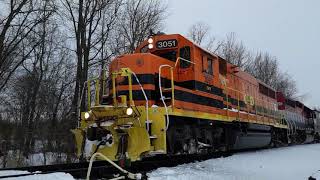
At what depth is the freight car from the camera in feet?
31.6

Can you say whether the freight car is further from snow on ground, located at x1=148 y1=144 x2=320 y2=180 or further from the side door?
snow on ground, located at x1=148 y1=144 x2=320 y2=180

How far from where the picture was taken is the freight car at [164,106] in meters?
9.63

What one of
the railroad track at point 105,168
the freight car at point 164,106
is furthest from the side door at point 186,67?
the railroad track at point 105,168

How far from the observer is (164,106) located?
393 inches

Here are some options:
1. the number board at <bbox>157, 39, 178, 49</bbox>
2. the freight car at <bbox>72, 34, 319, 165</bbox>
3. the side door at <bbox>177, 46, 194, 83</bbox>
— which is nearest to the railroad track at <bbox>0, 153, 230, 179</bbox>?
the freight car at <bbox>72, 34, 319, 165</bbox>

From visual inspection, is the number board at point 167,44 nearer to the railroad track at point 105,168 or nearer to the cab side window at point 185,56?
the cab side window at point 185,56

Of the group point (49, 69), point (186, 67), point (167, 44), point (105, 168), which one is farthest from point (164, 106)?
point (49, 69)

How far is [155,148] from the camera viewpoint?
9672 millimetres

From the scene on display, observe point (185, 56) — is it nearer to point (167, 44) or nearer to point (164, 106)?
point (167, 44)

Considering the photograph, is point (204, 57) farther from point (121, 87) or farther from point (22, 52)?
point (22, 52)

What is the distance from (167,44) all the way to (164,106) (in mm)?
2832

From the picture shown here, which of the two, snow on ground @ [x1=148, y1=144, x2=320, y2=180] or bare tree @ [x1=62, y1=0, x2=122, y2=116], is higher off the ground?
bare tree @ [x1=62, y1=0, x2=122, y2=116]

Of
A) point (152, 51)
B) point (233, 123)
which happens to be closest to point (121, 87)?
point (152, 51)

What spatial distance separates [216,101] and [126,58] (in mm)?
3767
